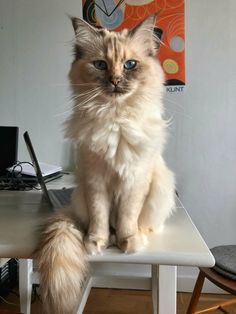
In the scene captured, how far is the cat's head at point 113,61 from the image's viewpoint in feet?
2.70

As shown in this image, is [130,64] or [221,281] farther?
[221,281]

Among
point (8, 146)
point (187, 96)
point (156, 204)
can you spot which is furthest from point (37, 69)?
point (156, 204)

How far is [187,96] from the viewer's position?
5.90 feet

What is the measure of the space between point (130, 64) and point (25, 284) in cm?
117

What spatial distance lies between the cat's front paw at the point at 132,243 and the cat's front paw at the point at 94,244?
44 millimetres

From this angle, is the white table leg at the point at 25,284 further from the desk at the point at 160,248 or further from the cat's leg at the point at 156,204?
the cat's leg at the point at 156,204

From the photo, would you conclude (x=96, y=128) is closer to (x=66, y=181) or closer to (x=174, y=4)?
(x=66, y=181)

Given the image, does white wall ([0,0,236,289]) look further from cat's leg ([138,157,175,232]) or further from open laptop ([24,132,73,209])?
cat's leg ([138,157,175,232])

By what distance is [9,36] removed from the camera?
6.20 ft

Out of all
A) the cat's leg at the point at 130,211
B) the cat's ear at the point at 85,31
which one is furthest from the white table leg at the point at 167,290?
the cat's ear at the point at 85,31

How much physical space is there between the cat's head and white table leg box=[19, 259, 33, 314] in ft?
3.16

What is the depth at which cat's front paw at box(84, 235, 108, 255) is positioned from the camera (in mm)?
773

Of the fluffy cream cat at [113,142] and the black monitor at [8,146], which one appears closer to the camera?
the fluffy cream cat at [113,142]

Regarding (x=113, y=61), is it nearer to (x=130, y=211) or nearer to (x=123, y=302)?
(x=130, y=211)
